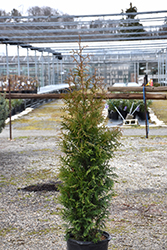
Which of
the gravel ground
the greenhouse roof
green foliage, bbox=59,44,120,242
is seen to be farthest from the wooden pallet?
green foliage, bbox=59,44,120,242

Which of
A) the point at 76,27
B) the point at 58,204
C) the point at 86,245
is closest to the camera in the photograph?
the point at 86,245

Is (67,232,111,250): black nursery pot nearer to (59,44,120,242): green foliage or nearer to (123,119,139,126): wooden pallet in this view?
(59,44,120,242): green foliage

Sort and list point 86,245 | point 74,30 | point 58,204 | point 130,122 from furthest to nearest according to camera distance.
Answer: point 74,30 → point 130,122 → point 58,204 → point 86,245

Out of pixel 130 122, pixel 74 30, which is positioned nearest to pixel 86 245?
A: pixel 130 122

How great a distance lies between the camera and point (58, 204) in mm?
4336

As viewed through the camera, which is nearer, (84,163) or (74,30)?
(84,163)

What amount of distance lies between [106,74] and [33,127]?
1804 centimetres

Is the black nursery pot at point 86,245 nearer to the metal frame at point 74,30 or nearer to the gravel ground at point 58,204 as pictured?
the gravel ground at point 58,204

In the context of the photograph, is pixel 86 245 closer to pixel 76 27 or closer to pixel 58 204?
pixel 58 204

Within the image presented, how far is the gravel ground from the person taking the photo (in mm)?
3365

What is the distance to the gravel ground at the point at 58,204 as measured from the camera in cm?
337

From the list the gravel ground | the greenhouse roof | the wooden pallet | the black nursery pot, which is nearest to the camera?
the black nursery pot

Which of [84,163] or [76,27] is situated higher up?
[76,27]

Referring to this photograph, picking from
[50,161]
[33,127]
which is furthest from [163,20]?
[50,161]
